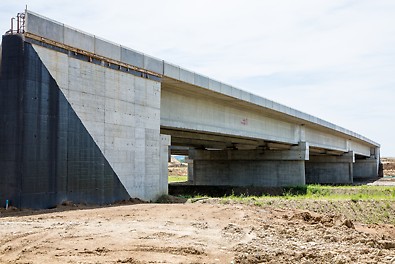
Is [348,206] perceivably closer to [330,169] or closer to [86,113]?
[86,113]

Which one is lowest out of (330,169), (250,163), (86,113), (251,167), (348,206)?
(348,206)

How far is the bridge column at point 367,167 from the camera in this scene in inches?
2596

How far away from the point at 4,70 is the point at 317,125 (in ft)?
98.9

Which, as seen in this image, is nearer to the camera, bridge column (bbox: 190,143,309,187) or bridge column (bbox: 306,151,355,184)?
bridge column (bbox: 190,143,309,187)

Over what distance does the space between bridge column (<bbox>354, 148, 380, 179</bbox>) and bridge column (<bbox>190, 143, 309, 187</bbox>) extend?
112ft

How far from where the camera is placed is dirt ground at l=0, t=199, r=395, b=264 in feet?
23.5

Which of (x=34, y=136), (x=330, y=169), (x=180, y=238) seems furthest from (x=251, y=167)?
(x=180, y=238)

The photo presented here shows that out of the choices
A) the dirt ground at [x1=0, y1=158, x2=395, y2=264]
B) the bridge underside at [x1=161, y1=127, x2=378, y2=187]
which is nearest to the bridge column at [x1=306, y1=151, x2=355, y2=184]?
the bridge underside at [x1=161, y1=127, x2=378, y2=187]

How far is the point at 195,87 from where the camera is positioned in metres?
20.9

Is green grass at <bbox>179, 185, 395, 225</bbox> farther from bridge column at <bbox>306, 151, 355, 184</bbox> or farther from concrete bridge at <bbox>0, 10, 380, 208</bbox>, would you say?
bridge column at <bbox>306, 151, 355, 184</bbox>

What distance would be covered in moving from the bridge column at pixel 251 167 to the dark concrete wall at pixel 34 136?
79.6 ft

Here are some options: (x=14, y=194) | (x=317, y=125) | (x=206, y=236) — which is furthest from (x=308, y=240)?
(x=317, y=125)

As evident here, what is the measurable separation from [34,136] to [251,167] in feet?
86.8

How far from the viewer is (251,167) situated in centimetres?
3709
